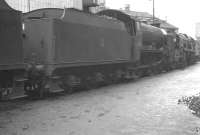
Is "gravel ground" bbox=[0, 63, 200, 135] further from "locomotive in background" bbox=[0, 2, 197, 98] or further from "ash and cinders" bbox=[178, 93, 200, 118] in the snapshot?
"locomotive in background" bbox=[0, 2, 197, 98]

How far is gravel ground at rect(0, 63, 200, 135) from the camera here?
6547 mm

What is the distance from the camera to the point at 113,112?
8.31m

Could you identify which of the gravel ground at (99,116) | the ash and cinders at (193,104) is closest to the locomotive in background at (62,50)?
the gravel ground at (99,116)

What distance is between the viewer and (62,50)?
10.7 metres

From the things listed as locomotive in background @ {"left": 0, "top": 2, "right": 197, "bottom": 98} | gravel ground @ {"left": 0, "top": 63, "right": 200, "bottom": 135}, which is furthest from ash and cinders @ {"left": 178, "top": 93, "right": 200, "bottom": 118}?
locomotive in background @ {"left": 0, "top": 2, "right": 197, "bottom": 98}

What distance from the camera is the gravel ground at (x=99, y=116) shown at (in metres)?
6.55

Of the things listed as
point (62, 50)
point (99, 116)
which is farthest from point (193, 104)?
point (62, 50)

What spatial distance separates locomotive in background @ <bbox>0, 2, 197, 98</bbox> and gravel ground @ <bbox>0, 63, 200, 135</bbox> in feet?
2.71

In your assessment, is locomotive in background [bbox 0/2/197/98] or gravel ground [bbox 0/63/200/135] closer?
gravel ground [bbox 0/63/200/135]

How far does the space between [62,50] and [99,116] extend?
3518mm

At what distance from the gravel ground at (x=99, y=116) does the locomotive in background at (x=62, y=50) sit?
827 mm

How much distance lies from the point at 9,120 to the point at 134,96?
15.9 ft

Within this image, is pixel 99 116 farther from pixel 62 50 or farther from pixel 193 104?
pixel 62 50

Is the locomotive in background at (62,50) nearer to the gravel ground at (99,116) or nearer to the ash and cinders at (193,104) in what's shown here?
the gravel ground at (99,116)
